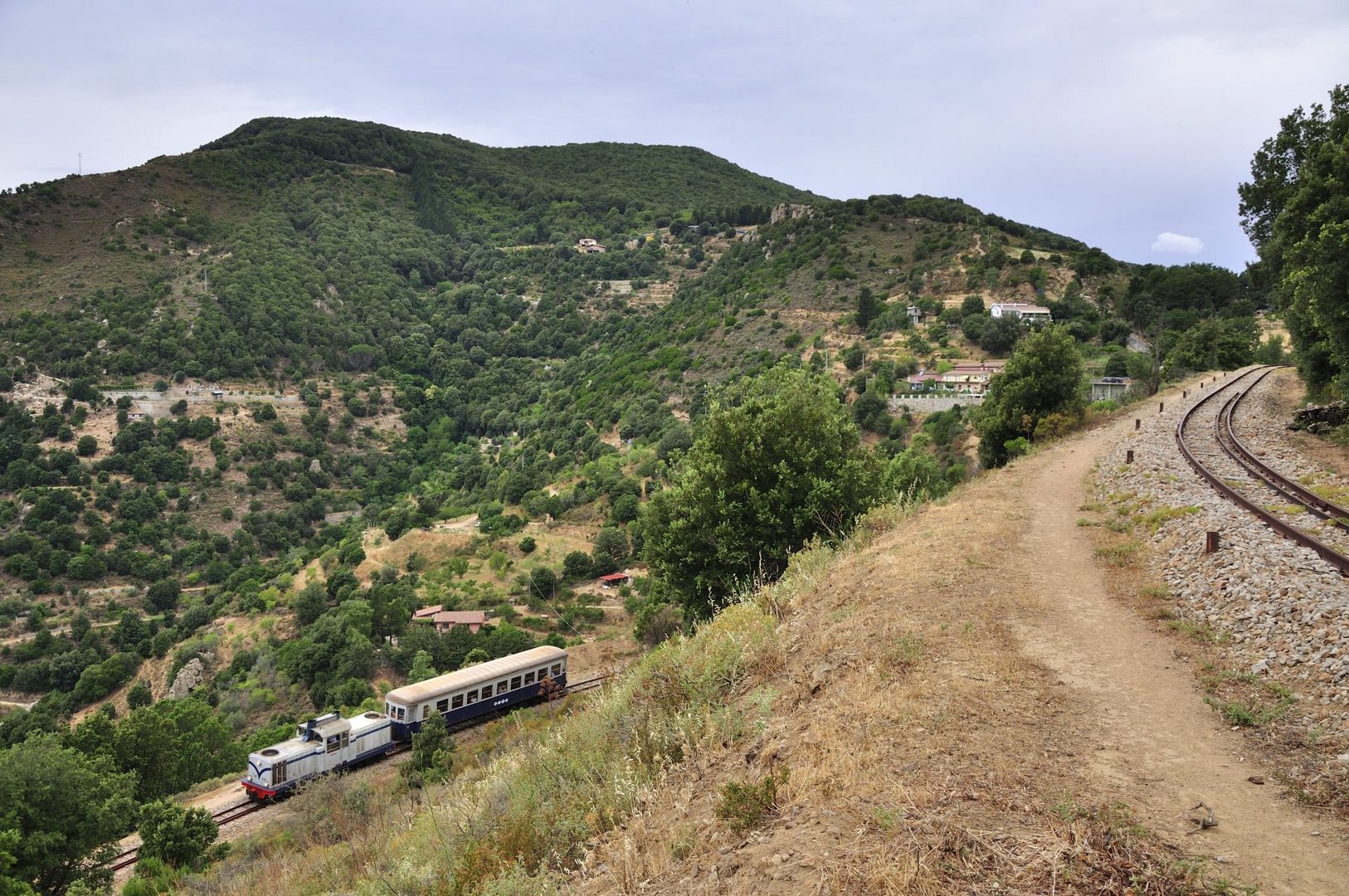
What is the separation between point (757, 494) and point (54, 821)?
16350 millimetres

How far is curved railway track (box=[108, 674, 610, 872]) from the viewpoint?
17.4 meters

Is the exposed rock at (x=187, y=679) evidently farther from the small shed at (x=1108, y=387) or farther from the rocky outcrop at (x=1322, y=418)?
the small shed at (x=1108, y=387)

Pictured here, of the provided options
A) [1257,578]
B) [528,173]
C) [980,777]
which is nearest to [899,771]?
[980,777]

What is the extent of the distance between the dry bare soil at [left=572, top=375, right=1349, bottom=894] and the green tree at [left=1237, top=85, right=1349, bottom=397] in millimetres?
10122

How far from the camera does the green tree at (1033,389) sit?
2441cm

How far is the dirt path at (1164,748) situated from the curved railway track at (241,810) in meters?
8.96

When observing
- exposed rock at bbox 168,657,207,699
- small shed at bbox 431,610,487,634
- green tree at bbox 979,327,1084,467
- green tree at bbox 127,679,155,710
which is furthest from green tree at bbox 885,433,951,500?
green tree at bbox 127,679,155,710

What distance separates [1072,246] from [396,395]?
237 ft

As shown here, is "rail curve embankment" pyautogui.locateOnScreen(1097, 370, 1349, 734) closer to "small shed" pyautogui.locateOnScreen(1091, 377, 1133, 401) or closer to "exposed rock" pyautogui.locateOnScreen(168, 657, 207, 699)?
"small shed" pyautogui.locateOnScreen(1091, 377, 1133, 401)

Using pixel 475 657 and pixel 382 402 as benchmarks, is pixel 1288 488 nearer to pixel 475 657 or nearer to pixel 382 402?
pixel 475 657

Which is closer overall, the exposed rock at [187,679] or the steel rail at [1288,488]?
the steel rail at [1288,488]

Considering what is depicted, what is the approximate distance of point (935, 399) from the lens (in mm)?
43188

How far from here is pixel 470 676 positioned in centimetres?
2227

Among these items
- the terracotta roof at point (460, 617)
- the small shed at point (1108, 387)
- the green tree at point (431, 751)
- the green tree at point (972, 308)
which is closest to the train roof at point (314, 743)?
the green tree at point (431, 751)
